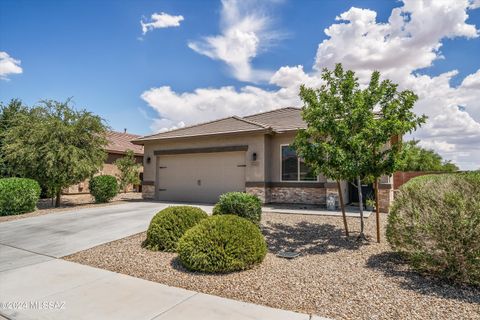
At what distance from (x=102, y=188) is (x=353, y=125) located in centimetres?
1240

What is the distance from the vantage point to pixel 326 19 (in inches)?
401

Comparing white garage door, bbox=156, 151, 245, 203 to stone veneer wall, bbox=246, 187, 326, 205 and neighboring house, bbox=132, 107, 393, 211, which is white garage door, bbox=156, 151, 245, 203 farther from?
stone veneer wall, bbox=246, 187, 326, 205

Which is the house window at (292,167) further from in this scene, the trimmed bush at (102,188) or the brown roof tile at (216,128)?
the trimmed bush at (102,188)

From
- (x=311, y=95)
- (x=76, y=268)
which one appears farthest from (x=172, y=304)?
(x=311, y=95)

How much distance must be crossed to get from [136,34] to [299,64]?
24.0 feet

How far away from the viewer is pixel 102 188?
1385cm

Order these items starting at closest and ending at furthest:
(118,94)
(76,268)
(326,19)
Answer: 1. (76,268)
2. (326,19)
3. (118,94)

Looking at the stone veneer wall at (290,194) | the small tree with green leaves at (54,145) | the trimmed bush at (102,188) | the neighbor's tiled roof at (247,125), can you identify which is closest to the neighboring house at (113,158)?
the small tree with green leaves at (54,145)

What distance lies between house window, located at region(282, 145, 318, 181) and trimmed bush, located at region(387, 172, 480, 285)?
7112mm

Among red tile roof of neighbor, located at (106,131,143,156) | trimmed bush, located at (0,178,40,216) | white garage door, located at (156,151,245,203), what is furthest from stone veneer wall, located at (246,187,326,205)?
red tile roof of neighbor, located at (106,131,143,156)

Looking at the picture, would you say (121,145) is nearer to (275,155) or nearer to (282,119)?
(282,119)

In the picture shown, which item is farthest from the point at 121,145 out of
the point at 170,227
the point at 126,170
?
the point at 170,227

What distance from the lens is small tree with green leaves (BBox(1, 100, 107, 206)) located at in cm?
1210

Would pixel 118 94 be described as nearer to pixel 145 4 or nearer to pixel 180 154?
pixel 180 154
